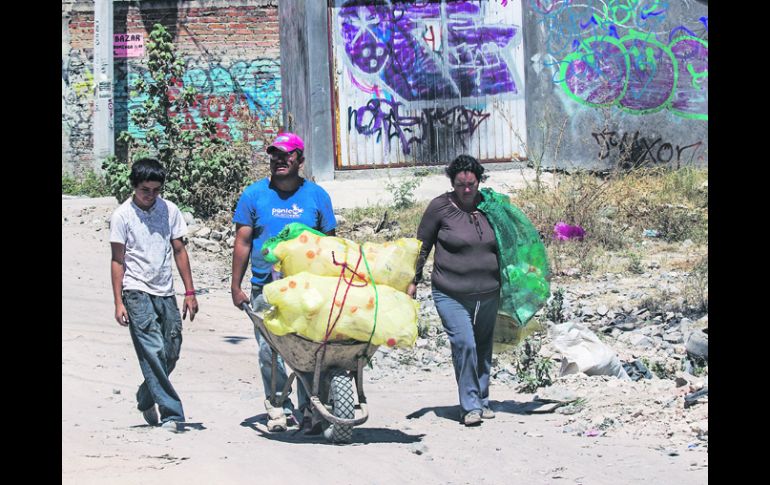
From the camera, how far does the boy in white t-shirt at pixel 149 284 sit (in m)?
7.00

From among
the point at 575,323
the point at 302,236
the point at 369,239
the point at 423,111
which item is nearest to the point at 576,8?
the point at 423,111

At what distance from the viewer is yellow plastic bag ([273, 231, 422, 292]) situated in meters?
6.64

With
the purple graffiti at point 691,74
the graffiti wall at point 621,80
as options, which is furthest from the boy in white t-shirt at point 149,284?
the purple graffiti at point 691,74

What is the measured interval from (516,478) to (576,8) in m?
10.2

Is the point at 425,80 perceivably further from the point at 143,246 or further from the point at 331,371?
the point at 331,371

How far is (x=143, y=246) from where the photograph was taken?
7043 millimetres

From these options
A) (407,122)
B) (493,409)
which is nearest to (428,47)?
(407,122)

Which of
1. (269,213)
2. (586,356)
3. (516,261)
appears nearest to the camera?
(269,213)

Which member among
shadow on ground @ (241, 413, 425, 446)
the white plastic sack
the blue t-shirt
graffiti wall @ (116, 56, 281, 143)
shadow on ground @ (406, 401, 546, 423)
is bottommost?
shadow on ground @ (406, 401, 546, 423)

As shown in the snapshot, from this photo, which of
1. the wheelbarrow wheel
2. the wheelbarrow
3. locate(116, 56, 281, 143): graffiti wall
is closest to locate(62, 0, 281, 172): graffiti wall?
locate(116, 56, 281, 143): graffiti wall

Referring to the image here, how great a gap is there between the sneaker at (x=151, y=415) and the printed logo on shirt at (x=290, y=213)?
1.47m

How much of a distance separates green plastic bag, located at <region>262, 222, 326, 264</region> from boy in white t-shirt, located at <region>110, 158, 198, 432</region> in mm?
707

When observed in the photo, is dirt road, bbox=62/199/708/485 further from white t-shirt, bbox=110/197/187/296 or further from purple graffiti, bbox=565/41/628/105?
purple graffiti, bbox=565/41/628/105

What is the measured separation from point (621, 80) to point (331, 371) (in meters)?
9.54
